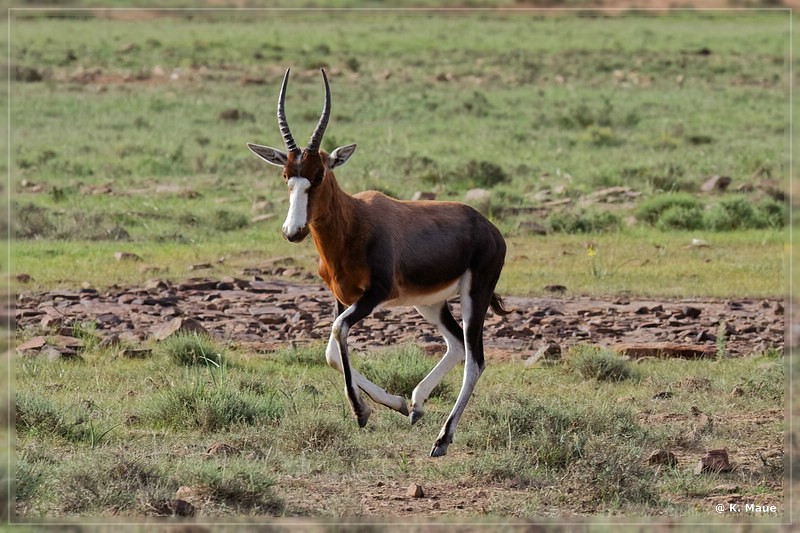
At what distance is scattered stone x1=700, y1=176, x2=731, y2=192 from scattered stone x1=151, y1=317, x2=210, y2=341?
34.3 feet

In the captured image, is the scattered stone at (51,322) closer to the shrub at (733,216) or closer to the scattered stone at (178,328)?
the scattered stone at (178,328)

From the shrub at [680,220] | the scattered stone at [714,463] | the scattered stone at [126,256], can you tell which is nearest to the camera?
the scattered stone at [714,463]

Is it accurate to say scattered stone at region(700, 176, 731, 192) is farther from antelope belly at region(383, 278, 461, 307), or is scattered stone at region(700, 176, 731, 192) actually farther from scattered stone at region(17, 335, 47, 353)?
antelope belly at region(383, 278, 461, 307)

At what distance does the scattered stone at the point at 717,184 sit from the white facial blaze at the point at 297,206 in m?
13.1

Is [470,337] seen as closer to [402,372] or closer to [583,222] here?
[402,372]

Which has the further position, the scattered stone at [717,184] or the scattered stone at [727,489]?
the scattered stone at [717,184]

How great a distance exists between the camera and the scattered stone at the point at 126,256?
1412cm

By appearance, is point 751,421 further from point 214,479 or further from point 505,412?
point 214,479

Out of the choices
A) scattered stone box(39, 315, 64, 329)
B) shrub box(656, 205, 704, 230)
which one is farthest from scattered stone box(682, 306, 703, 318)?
scattered stone box(39, 315, 64, 329)

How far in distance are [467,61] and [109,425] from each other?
1330 inches

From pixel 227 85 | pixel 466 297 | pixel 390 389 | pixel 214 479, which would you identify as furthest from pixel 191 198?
pixel 227 85

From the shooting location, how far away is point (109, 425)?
793 cm

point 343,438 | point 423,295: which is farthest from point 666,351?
point 343,438

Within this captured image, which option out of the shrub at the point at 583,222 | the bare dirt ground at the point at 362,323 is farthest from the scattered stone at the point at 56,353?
the shrub at the point at 583,222
